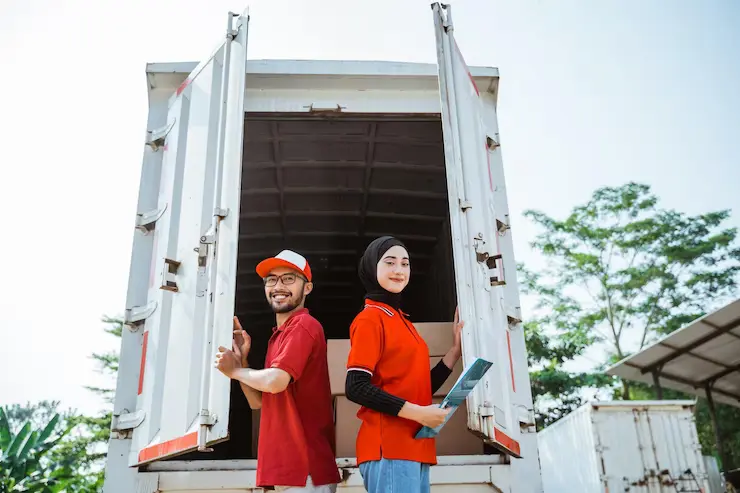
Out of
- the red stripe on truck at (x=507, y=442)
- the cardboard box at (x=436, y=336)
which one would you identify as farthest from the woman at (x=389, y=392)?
the cardboard box at (x=436, y=336)

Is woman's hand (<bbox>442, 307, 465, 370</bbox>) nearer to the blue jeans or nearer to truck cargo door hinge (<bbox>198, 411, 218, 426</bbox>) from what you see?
the blue jeans

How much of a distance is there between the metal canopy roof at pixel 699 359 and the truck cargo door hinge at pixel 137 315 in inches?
286

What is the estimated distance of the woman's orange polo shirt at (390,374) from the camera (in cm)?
209

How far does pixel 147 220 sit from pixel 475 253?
1849mm

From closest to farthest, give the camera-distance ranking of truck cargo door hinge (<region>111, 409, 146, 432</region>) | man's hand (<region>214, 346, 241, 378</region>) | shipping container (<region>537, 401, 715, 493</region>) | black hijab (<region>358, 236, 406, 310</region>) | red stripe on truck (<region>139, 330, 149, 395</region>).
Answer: man's hand (<region>214, 346, 241, 378</region>)
black hijab (<region>358, 236, 406, 310</region>)
truck cargo door hinge (<region>111, 409, 146, 432</region>)
red stripe on truck (<region>139, 330, 149, 395</region>)
shipping container (<region>537, 401, 715, 493</region>)

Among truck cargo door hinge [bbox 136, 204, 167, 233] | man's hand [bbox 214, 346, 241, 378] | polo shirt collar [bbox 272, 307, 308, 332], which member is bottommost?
man's hand [bbox 214, 346, 241, 378]

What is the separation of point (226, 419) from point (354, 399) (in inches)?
24.5

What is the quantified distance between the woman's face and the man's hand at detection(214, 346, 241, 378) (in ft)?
2.13

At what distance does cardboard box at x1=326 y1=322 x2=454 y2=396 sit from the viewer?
11.9ft

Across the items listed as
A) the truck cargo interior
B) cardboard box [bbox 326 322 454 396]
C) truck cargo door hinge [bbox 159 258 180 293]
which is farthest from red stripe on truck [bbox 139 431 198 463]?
the truck cargo interior

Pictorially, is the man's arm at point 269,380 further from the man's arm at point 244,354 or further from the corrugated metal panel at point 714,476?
the corrugated metal panel at point 714,476

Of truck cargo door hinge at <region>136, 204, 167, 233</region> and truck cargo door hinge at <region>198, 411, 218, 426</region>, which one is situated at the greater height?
truck cargo door hinge at <region>136, 204, 167, 233</region>

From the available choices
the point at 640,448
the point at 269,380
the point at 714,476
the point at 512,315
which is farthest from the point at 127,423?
the point at 714,476

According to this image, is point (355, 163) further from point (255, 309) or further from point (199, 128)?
point (255, 309)
